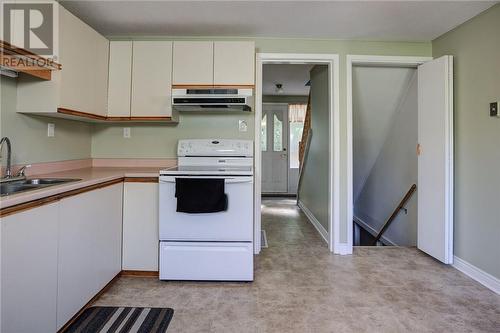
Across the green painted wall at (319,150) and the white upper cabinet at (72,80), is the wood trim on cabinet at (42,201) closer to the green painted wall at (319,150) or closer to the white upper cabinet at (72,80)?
the white upper cabinet at (72,80)

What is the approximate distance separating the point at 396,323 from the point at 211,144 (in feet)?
6.75

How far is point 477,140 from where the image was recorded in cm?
244

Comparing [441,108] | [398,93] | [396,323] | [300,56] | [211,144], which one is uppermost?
[300,56]

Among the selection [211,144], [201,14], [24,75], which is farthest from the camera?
[211,144]

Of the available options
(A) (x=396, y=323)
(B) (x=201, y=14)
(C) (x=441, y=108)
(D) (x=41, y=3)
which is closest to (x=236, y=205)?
(A) (x=396, y=323)

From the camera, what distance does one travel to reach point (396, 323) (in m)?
1.83

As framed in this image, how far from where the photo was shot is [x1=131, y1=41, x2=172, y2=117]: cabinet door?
2.72m

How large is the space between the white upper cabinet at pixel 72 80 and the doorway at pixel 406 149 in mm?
2376

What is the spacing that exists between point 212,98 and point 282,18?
35.7 inches

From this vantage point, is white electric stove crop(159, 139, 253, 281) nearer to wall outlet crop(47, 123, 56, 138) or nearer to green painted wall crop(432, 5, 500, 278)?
wall outlet crop(47, 123, 56, 138)

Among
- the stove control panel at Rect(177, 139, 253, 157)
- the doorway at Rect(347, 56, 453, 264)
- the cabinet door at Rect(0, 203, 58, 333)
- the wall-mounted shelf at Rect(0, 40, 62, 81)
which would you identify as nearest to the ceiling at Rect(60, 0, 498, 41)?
the doorway at Rect(347, 56, 453, 264)

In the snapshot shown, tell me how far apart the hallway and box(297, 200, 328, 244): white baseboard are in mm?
611

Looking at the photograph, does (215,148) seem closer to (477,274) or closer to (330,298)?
(330,298)

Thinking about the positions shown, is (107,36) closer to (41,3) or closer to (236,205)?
(41,3)
